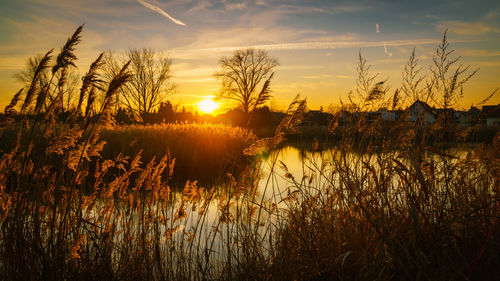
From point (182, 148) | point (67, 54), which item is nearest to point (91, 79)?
point (67, 54)

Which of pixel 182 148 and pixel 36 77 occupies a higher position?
pixel 36 77

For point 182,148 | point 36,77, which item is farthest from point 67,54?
point 182,148

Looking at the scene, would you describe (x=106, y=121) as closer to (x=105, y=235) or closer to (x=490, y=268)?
(x=105, y=235)

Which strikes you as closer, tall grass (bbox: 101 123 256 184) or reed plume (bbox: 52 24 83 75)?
reed plume (bbox: 52 24 83 75)

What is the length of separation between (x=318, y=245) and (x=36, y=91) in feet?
9.13

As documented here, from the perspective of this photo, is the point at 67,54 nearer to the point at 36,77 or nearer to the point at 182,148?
the point at 36,77

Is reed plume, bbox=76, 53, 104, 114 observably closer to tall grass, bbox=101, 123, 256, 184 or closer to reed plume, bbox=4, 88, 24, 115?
reed plume, bbox=4, 88, 24, 115

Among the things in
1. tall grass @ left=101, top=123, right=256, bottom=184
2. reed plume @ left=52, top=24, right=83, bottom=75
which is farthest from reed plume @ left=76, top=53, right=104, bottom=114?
tall grass @ left=101, top=123, right=256, bottom=184

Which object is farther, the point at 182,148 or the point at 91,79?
the point at 182,148

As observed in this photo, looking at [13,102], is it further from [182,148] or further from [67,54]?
[182,148]

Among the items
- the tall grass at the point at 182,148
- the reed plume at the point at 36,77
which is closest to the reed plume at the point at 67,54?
the reed plume at the point at 36,77

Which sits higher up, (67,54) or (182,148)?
(67,54)

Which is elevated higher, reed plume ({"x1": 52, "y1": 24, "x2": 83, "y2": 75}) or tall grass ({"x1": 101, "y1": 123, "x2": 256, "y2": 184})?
reed plume ({"x1": 52, "y1": 24, "x2": 83, "y2": 75})

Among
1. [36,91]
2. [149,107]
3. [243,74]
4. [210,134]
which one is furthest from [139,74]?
[36,91]
